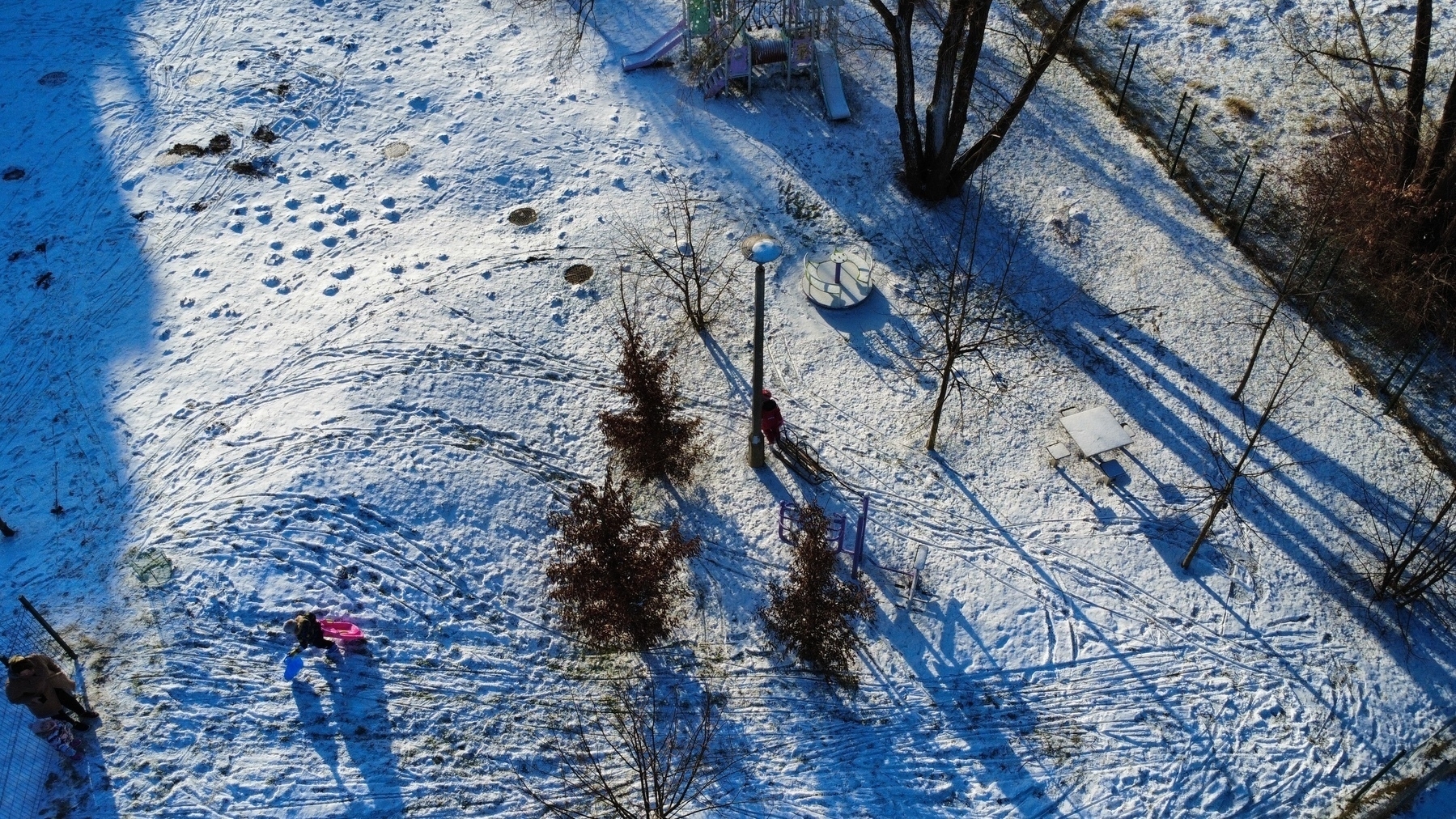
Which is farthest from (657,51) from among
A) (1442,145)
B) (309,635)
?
(1442,145)

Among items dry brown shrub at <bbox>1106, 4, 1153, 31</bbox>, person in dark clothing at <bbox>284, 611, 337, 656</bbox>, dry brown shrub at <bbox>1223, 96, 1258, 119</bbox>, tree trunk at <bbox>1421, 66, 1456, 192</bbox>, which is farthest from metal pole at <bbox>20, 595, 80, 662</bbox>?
dry brown shrub at <bbox>1106, 4, 1153, 31</bbox>

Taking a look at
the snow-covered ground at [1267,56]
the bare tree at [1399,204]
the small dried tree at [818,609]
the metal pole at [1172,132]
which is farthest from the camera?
the snow-covered ground at [1267,56]

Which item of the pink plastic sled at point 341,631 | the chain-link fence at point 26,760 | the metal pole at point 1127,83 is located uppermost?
the metal pole at point 1127,83

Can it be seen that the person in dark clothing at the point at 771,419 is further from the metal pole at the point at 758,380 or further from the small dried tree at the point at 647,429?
the small dried tree at the point at 647,429

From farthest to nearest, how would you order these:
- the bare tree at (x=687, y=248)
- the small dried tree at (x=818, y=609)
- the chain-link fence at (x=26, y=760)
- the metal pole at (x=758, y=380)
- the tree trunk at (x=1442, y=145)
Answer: the bare tree at (x=687, y=248)
the tree trunk at (x=1442, y=145)
the small dried tree at (x=818, y=609)
the metal pole at (x=758, y=380)
the chain-link fence at (x=26, y=760)

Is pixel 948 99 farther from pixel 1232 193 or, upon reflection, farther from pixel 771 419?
pixel 771 419

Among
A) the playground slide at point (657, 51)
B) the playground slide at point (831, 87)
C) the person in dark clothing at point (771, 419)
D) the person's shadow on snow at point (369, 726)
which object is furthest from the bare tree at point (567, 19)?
the person's shadow on snow at point (369, 726)
